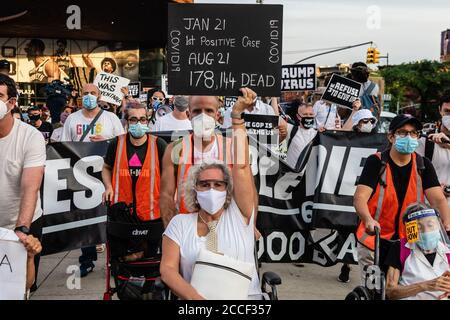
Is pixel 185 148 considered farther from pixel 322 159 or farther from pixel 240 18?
pixel 322 159

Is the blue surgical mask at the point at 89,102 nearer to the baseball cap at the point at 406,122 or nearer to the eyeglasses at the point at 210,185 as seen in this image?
the eyeglasses at the point at 210,185

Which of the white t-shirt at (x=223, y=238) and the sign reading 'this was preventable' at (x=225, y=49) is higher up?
the sign reading 'this was preventable' at (x=225, y=49)

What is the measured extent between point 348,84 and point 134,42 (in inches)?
972

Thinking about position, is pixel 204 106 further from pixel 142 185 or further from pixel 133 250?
pixel 133 250

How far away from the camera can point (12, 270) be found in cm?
342

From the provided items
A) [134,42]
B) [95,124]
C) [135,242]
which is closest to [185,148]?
[135,242]

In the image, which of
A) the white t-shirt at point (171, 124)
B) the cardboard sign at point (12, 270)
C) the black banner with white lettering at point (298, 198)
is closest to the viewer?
the cardboard sign at point (12, 270)

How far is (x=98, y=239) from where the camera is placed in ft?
21.4

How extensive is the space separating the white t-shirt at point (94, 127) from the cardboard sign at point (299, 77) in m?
3.81

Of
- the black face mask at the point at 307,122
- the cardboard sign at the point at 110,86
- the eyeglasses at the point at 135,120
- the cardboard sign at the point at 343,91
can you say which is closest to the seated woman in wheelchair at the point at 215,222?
the eyeglasses at the point at 135,120

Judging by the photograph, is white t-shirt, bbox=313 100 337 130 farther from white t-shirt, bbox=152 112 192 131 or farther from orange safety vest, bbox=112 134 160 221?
orange safety vest, bbox=112 134 160 221

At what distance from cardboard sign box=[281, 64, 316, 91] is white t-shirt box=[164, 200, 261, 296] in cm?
654

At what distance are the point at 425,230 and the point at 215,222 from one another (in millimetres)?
1367

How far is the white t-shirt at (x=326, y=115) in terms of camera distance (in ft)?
34.7
